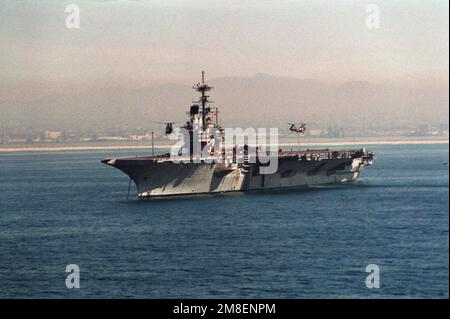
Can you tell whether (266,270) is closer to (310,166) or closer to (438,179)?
(310,166)

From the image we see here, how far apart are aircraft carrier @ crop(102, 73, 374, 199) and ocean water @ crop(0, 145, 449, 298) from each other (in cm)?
140

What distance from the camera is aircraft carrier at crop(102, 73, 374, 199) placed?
4397 cm

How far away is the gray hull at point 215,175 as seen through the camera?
4331 cm

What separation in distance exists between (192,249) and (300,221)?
8.34m

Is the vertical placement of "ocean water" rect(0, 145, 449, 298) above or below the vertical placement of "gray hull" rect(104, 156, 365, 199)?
below

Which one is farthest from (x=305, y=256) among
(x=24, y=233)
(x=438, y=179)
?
(x=438, y=179)

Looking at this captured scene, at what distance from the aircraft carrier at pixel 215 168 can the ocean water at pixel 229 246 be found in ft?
4.59

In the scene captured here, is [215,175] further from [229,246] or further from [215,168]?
[229,246]

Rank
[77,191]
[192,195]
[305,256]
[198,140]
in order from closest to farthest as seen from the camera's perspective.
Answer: [305,256] < [192,195] < [198,140] < [77,191]

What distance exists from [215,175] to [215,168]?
1.86 feet

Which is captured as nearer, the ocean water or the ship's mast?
the ocean water

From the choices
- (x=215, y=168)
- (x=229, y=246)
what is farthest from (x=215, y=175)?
(x=229, y=246)

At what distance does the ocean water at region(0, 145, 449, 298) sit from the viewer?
2302 cm

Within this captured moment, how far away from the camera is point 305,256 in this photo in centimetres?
2736
